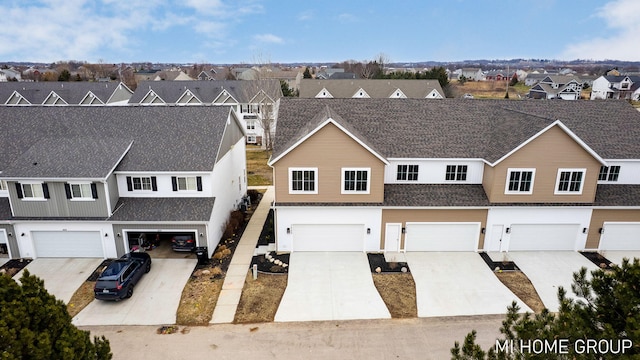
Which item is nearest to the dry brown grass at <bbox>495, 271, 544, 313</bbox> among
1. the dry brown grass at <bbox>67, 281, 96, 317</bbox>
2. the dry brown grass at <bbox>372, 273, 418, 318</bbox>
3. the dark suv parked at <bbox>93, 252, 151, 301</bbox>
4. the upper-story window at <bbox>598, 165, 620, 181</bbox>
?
the dry brown grass at <bbox>372, 273, 418, 318</bbox>

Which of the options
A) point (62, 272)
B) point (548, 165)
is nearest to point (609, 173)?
point (548, 165)

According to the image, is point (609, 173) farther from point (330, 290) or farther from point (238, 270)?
point (238, 270)

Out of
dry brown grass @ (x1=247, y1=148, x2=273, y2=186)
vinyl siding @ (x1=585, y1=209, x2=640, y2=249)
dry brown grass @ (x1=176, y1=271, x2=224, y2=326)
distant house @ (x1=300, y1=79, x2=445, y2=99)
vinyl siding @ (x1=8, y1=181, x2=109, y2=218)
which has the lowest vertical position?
dry brown grass @ (x1=176, y1=271, x2=224, y2=326)

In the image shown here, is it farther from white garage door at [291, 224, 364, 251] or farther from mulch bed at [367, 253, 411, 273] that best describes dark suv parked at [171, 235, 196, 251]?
mulch bed at [367, 253, 411, 273]

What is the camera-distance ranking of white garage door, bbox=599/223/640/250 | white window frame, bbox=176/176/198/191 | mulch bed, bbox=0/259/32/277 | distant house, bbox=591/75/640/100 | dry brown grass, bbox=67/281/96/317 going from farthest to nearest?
distant house, bbox=591/75/640/100
white garage door, bbox=599/223/640/250
white window frame, bbox=176/176/198/191
mulch bed, bbox=0/259/32/277
dry brown grass, bbox=67/281/96/317

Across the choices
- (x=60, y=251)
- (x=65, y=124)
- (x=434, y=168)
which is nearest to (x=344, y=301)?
(x=434, y=168)

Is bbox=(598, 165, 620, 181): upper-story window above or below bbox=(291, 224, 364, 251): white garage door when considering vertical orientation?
above

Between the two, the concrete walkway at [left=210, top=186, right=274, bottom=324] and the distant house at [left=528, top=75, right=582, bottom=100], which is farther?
the distant house at [left=528, top=75, right=582, bottom=100]
